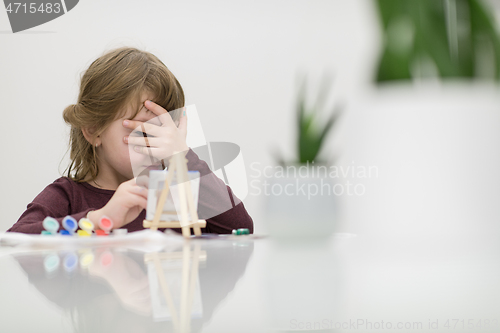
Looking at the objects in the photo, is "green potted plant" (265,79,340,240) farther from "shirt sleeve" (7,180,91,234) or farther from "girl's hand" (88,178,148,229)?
"shirt sleeve" (7,180,91,234)

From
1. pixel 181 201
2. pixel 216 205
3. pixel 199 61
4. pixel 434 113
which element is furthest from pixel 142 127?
pixel 199 61

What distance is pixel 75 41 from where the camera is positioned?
1.99m

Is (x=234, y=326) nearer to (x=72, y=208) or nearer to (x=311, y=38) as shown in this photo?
(x=72, y=208)

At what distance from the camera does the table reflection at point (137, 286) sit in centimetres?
17

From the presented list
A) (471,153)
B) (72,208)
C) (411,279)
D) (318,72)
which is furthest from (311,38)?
(411,279)

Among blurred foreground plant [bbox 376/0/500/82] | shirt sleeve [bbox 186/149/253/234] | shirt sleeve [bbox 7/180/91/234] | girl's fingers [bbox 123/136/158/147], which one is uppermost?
blurred foreground plant [bbox 376/0/500/82]

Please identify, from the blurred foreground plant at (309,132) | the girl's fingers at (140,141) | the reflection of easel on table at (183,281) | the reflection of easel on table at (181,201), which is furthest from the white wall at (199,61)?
the reflection of easel on table at (183,281)

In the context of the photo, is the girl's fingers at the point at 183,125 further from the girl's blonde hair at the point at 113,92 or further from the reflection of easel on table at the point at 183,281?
the reflection of easel on table at the point at 183,281

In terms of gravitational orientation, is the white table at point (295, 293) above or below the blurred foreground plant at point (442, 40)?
below

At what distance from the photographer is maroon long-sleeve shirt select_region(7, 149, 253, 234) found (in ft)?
3.21

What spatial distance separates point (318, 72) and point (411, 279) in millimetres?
1898

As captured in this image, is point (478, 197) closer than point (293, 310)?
No

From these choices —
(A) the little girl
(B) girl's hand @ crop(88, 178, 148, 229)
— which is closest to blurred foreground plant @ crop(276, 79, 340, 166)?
(B) girl's hand @ crop(88, 178, 148, 229)

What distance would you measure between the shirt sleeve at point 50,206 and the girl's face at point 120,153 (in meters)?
0.12
